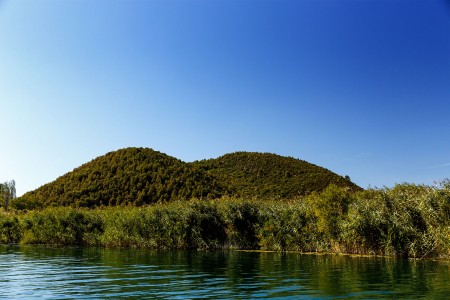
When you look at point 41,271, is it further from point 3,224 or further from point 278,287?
point 3,224

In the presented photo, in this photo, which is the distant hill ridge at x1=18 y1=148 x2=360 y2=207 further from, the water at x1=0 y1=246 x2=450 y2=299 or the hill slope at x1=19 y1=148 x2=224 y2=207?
the water at x1=0 y1=246 x2=450 y2=299

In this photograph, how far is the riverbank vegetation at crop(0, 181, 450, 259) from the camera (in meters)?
24.2

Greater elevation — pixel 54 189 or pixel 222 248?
pixel 54 189

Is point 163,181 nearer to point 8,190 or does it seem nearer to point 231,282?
point 8,190

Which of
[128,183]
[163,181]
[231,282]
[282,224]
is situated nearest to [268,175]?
[163,181]

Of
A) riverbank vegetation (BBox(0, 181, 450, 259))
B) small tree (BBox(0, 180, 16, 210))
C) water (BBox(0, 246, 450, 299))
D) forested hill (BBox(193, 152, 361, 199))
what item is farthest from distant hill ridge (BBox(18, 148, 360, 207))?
water (BBox(0, 246, 450, 299))

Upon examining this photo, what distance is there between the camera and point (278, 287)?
13.6 meters

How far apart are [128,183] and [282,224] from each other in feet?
193

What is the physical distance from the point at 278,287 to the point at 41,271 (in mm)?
12016

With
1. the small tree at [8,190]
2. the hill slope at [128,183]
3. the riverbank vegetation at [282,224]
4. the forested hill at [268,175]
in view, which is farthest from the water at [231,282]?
the small tree at [8,190]

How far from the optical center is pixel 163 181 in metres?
87.3

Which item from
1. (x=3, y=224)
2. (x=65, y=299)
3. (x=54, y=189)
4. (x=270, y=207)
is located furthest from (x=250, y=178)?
(x=65, y=299)

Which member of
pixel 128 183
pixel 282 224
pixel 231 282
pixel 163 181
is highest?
pixel 163 181

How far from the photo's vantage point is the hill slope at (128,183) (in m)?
81.6
